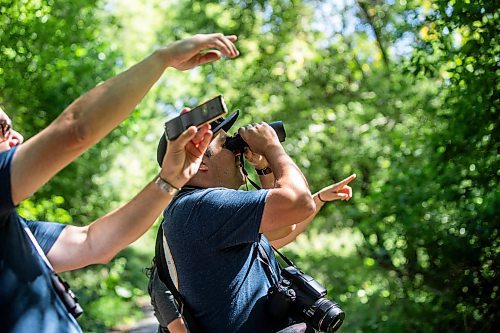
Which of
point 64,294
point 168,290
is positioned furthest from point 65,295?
point 168,290

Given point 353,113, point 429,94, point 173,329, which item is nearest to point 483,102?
point 173,329

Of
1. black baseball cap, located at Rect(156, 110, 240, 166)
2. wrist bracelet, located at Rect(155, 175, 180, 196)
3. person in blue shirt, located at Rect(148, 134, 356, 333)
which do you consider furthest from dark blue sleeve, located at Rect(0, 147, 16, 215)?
person in blue shirt, located at Rect(148, 134, 356, 333)

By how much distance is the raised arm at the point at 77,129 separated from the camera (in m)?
1.73

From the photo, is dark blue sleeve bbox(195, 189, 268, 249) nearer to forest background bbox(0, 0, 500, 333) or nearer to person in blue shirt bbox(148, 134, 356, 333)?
person in blue shirt bbox(148, 134, 356, 333)

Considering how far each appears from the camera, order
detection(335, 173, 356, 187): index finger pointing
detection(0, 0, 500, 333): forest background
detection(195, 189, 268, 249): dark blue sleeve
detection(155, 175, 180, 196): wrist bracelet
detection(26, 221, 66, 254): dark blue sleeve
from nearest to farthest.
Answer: detection(155, 175, 180, 196): wrist bracelet, detection(26, 221, 66, 254): dark blue sleeve, detection(195, 189, 268, 249): dark blue sleeve, detection(335, 173, 356, 187): index finger pointing, detection(0, 0, 500, 333): forest background

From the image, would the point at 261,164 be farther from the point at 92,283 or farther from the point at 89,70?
the point at 92,283

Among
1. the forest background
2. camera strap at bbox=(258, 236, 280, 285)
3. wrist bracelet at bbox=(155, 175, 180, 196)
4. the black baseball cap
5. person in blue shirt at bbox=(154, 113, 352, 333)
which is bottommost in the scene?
the forest background

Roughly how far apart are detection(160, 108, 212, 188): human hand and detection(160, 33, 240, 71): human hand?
15 cm

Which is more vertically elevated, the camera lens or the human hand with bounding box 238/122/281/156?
the human hand with bounding box 238/122/281/156

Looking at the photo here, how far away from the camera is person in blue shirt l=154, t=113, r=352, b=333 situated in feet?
8.95

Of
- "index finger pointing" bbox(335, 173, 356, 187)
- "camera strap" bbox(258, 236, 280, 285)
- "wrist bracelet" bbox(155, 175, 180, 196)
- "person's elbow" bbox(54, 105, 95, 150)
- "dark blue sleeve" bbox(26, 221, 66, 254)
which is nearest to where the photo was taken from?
"person's elbow" bbox(54, 105, 95, 150)

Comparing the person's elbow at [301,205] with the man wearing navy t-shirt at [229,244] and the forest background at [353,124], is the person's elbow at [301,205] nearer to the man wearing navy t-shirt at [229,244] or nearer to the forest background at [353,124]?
the man wearing navy t-shirt at [229,244]

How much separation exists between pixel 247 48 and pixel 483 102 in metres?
6.08

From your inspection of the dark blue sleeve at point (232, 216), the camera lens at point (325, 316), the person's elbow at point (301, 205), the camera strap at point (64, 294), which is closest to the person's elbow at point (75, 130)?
the camera strap at point (64, 294)
